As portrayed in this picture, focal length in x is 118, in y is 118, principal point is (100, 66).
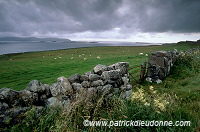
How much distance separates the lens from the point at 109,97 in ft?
18.0

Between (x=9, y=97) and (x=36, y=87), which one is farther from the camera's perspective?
(x=36, y=87)

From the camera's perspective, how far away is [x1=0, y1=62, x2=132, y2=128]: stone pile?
3768mm

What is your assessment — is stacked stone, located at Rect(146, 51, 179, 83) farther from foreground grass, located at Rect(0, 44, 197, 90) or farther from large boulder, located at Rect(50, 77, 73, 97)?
foreground grass, located at Rect(0, 44, 197, 90)

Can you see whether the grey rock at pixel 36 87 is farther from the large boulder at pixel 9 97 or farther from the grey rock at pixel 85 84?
the grey rock at pixel 85 84

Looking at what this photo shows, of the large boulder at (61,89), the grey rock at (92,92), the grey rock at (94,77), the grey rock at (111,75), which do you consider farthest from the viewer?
the grey rock at (111,75)

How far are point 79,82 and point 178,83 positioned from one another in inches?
276

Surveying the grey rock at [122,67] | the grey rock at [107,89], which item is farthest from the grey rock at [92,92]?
the grey rock at [122,67]

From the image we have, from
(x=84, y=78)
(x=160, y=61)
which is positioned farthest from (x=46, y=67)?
(x=160, y=61)

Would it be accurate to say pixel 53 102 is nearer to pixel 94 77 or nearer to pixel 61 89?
pixel 61 89

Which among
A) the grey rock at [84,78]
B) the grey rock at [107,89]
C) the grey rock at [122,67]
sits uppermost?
the grey rock at [122,67]

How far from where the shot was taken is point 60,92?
4.80m

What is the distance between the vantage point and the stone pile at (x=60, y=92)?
12.4ft

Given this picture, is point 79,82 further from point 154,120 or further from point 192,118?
point 192,118

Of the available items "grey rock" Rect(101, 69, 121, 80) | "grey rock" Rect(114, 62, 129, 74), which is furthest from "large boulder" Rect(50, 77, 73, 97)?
"grey rock" Rect(114, 62, 129, 74)
